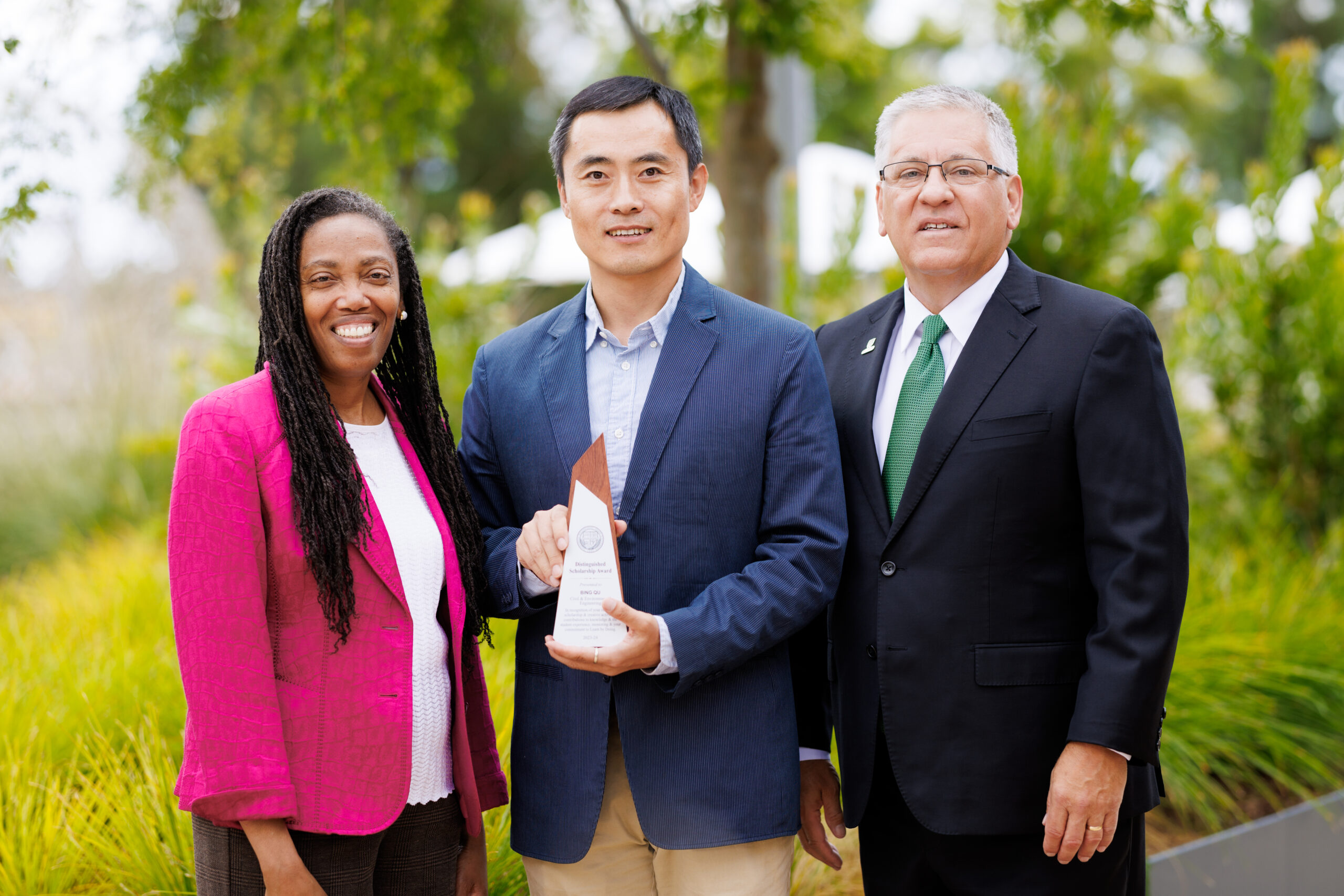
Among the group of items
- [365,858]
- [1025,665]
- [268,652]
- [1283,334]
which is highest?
[1283,334]

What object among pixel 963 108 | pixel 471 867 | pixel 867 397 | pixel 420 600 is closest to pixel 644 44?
pixel 963 108

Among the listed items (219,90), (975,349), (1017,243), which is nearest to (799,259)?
(1017,243)

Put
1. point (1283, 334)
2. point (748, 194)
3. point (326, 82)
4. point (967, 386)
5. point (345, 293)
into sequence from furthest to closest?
point (1283, 334) < point (748, 194) < point (326, 82) < point (967, 386) < point (345, 293)

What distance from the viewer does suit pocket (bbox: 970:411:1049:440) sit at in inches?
87.6

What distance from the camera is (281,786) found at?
1871mm

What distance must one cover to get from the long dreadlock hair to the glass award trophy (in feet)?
1.14

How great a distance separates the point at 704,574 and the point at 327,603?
76 cm

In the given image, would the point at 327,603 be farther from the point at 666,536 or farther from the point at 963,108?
the point at 963,108

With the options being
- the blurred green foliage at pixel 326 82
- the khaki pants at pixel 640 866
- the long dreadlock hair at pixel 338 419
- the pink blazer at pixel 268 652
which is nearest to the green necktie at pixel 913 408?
the khaki pants at pixel 640 866

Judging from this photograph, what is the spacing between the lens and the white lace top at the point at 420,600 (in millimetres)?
2098

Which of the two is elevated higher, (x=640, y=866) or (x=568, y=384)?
(x=568, y=384)

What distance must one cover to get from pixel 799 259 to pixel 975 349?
14.9 feet

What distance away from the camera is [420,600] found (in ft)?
6.92

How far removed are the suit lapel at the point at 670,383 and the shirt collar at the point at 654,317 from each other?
0.06 ft
